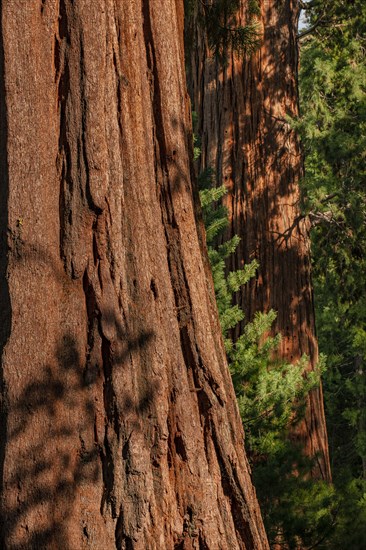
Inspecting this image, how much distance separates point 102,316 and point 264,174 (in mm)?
5171

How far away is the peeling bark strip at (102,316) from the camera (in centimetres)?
357

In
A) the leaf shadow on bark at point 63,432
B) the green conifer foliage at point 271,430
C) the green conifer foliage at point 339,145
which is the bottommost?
the green conifer foliage at point 271,430

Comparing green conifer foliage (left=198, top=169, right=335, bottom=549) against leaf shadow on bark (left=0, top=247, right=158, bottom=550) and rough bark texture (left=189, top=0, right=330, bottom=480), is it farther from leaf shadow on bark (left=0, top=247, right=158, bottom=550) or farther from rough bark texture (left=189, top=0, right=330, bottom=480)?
leaf shadow on bark (left=0, top=247, right=158, bottom=550)

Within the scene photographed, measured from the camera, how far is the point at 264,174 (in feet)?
28.3

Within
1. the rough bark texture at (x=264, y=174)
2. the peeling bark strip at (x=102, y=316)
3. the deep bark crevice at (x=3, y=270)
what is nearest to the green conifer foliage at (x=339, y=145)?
the rough bark texture at (x=264, y=174)

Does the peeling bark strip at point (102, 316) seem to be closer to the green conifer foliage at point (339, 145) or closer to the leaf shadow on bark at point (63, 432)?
the leaf shadow on bark at point (63, 432)

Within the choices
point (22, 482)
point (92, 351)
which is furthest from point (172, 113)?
point (22, 482)

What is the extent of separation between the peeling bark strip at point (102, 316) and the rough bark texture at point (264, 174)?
422 cm

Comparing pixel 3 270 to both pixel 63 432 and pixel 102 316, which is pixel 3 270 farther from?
pixel 63 432

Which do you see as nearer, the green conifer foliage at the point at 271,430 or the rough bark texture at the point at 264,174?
the green conifer foliage at the point at 271,430

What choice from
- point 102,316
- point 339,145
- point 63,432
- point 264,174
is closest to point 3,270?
point 102,316

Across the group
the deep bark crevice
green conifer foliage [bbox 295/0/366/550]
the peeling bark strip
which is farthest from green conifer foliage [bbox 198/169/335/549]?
the deep bark crevice

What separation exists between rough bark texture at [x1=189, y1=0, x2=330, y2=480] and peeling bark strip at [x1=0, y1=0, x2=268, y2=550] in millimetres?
4216

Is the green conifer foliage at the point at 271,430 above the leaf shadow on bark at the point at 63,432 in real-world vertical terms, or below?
below
